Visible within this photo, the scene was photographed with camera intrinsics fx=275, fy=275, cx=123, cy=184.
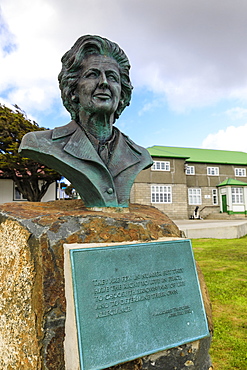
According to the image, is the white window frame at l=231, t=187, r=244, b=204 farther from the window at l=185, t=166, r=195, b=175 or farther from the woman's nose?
the woman's nose

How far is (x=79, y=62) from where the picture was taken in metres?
3.12

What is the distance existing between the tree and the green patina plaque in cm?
1430

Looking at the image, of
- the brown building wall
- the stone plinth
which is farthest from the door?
the stone plinth

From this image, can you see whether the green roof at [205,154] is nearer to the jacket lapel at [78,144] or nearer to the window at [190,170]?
the window at [190,170]

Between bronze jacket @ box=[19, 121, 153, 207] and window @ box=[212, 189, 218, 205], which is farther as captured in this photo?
window @ box=[212, 189, 218, 205]

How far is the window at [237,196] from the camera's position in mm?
26853

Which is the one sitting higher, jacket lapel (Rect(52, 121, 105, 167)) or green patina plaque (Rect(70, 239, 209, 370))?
jacket lapel (Rect(52, 121, 105, 167))

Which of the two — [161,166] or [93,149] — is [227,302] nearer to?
[93,149]

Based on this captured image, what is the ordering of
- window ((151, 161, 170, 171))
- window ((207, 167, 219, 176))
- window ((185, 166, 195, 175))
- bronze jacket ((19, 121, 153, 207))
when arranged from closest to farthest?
bronze jacket ((19, 121, 153, 207)), window ((151, 161, 170, 171)), window ((185, 166, 195, 175)), window ((207, 167, 219, 176))

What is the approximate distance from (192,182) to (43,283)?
26001 millimetres

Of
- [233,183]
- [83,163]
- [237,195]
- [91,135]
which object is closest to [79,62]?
[91,135]

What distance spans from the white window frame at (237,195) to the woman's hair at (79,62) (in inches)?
1013

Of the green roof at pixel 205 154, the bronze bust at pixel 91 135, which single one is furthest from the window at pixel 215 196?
the bronze bust at pixel 91 135

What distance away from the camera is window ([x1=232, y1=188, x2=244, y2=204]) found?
26.9 m
